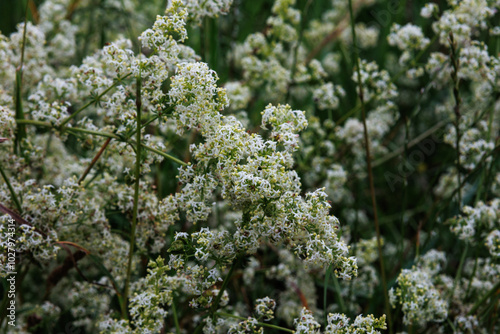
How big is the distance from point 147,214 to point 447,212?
1749mm

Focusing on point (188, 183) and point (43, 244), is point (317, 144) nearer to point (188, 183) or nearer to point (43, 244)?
point (188, 183)

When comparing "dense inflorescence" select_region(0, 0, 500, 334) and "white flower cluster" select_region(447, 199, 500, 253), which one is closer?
"dense inflorescence" select_region(0, 0, 500, 334)

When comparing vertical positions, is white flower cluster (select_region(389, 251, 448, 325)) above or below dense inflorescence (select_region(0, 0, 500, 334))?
below

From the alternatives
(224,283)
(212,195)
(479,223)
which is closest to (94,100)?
(212,195)

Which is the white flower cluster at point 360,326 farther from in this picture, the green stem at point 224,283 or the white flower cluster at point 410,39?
the white flower cluster at point 410,39

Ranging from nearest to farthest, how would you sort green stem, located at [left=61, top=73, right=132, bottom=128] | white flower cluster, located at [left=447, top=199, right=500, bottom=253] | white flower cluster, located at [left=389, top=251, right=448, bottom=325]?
green stem, located at [left=61, top=73, right=132, bottom=128]
white flower cluster, located at [left=389, top=251, right=448, bottom=325]
white flower cluster, located at [left=447, top=199, right=500, bottom=253]

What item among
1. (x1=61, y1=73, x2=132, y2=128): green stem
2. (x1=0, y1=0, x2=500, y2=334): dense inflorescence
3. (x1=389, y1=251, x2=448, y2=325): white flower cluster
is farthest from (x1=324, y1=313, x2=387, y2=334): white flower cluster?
(x1=61, y1=73, x2=132, y2=128): green stem

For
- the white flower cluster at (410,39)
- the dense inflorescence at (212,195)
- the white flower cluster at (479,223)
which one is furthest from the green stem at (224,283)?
the white flower cluster at (410,39)

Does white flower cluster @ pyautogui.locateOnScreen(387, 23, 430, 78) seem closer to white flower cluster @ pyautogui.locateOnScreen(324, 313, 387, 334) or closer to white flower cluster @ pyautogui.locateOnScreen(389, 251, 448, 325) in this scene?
white flower cluster @ pyautogui.locateOnScreen(389, 251, 448, 325)

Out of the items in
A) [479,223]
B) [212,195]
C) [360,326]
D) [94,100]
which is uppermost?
[94,100]

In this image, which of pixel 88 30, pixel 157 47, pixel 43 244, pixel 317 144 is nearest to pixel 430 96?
pixel 317 144

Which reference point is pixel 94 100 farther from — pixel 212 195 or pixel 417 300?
pixel 417 300

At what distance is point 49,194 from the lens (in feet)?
6.50

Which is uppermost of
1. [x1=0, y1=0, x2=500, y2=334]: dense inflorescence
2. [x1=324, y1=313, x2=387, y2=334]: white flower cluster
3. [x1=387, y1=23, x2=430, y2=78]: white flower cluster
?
[x1=387, y1=23, x2=430, y2=78]: white flower cluster
